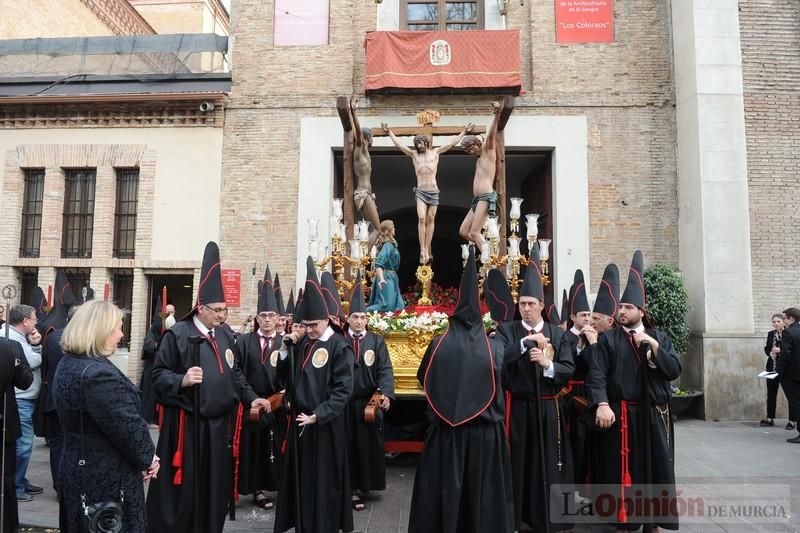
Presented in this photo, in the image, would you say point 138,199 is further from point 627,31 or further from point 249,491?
point 627,31

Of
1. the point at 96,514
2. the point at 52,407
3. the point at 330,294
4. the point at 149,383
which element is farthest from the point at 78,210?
the point at 96,514

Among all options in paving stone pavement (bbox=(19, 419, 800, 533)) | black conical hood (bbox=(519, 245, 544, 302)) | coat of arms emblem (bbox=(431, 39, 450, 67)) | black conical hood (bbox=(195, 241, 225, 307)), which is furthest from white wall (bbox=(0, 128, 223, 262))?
black conical hood (bbox=(519, 245, 544, 302))

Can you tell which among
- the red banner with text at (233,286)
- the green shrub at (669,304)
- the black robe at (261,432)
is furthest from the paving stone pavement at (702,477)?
the red banner with text at (233,286)

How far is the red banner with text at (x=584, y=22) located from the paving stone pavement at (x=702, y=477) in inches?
329

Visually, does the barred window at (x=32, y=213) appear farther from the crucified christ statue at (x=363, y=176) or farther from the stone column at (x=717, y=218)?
the stone column at (x=717, y=218)

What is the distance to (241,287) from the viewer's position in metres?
11.8

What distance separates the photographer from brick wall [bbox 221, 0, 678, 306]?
11.7 meters

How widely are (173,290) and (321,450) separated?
1187 cm

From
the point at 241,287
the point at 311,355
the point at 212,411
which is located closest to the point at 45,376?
the point at 212,411

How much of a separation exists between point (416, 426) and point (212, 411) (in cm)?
340

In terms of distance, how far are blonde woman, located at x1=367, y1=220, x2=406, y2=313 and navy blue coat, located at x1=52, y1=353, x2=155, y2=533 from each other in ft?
15.5

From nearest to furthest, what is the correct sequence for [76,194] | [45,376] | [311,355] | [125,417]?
[125,417] < [311,355] < [45,376] < [76,194]

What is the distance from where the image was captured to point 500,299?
5086 millimetres

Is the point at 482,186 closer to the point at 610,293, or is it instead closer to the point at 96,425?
the point at 610,293
